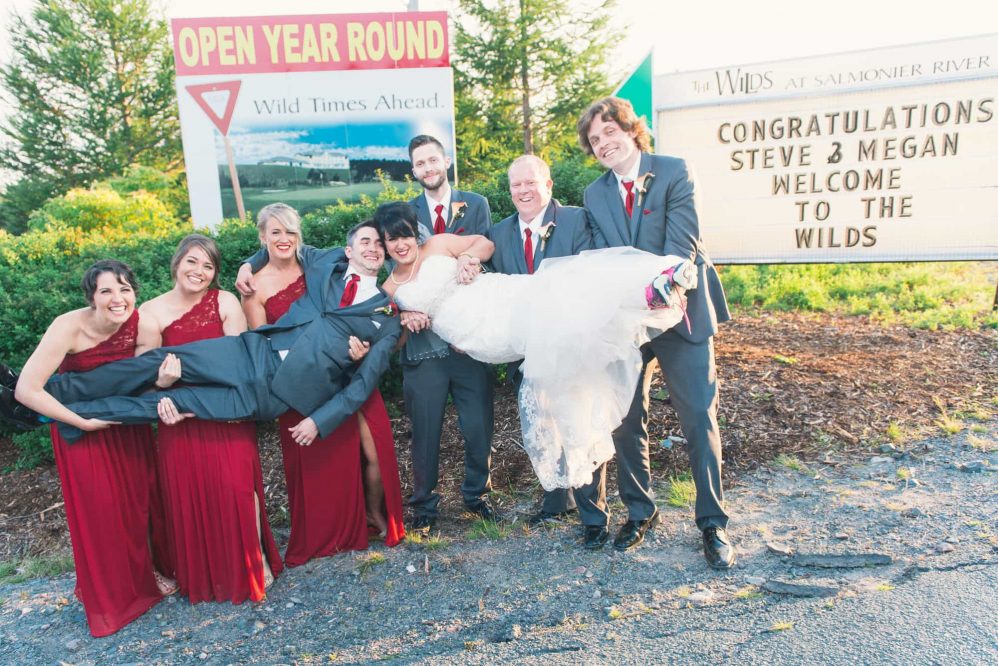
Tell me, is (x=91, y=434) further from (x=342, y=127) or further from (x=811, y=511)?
(x=342, y=127)

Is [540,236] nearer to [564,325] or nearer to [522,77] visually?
[564,325]

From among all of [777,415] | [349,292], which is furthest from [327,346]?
[777,415]

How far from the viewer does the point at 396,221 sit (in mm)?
3854

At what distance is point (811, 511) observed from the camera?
4.07 m

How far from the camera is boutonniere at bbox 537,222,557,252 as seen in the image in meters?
3.83

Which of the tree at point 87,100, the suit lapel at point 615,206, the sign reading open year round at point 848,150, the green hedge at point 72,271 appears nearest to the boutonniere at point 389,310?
the suit lapel at point 615,206

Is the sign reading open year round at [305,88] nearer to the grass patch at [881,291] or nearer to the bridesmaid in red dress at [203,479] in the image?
the grass patch at [881,291]

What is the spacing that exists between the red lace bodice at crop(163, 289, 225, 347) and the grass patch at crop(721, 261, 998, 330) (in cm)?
668

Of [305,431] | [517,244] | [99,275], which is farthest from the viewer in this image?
[517,244]

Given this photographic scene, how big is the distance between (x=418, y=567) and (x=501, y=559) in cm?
45

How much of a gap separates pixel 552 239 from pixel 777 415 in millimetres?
2583

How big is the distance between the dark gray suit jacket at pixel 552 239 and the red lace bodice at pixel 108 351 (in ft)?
Result: 6.31

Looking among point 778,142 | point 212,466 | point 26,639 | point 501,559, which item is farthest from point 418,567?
point 778,142

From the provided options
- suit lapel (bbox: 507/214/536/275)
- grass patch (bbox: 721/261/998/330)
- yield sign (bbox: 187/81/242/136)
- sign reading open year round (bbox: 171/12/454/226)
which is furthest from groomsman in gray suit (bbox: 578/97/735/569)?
yield sign (bbox: 187/81/242/136)
